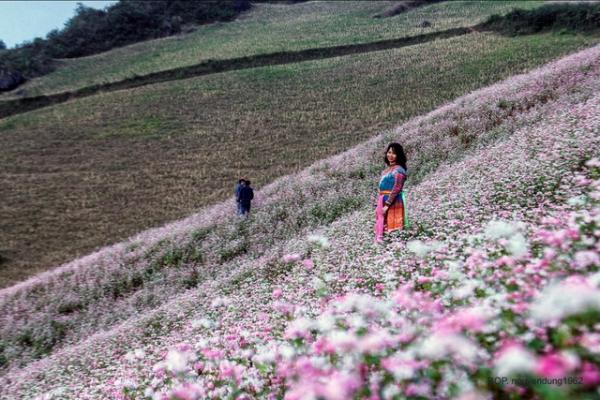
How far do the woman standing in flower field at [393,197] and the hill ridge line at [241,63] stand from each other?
175ft

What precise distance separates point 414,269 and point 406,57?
51.1 metres

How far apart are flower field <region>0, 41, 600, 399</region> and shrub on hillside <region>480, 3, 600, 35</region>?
2834 cm

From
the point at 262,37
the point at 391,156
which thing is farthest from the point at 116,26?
the point at 391,156

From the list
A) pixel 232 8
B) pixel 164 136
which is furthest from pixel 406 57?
pixel 232 8

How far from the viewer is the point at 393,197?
10.8 meters

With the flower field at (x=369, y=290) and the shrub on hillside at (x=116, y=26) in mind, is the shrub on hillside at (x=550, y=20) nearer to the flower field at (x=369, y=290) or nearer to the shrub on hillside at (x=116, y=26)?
the flower field at (x=369, y=290)

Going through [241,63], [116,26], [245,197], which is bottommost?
[245,197]

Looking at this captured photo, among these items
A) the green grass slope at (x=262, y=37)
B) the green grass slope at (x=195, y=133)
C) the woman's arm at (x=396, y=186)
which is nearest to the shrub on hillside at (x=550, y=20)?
the green grass slope at (x=195, y=133)

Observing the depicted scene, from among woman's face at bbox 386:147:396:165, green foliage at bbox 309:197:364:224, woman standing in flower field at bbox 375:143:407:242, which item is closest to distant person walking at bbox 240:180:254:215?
green foliage at bbox 309:197:364:224

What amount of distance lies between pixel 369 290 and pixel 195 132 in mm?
37326

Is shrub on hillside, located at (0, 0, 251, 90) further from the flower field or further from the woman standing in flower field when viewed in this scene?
the woman standing in flower field

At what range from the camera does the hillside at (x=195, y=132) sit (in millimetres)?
27484

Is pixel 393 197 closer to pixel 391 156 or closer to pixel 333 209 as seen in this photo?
pixel 391 156

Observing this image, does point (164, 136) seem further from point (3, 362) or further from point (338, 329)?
point (338, 329)
